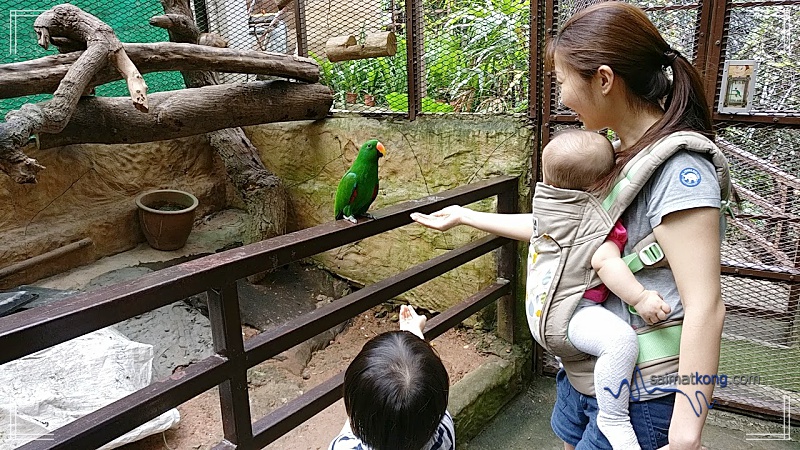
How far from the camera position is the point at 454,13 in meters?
3.01

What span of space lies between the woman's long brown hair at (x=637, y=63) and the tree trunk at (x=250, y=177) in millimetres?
2746

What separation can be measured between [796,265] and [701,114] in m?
1.54

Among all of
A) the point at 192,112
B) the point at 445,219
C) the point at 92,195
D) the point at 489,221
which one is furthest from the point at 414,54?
the point at 92,195

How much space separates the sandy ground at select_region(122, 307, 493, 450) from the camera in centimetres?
246

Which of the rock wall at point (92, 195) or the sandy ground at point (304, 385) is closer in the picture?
the sandy ground at point (304, 385)

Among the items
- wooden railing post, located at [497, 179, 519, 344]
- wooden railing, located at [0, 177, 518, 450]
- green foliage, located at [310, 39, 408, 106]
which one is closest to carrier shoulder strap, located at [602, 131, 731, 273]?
wooden railing, located at [0, 177, 518, 450]

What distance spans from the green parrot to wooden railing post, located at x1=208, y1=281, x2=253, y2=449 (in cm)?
53

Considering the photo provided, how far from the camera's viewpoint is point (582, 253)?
1.05 m

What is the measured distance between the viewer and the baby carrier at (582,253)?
0.94m

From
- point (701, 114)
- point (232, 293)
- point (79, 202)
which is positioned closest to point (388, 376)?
point (232, 293)

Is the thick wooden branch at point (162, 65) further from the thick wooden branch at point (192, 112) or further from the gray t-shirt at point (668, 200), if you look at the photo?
the gray t-shirt at point (668, 200)

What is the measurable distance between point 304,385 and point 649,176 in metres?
2.61

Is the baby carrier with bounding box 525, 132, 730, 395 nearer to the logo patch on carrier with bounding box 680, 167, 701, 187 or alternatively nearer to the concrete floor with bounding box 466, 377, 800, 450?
the logo patch on carrier with bounding box 680, 167, 701, 187

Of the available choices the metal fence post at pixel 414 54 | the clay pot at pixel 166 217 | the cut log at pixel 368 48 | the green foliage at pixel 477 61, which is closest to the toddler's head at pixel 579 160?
the green foliage at pixel 477 61
